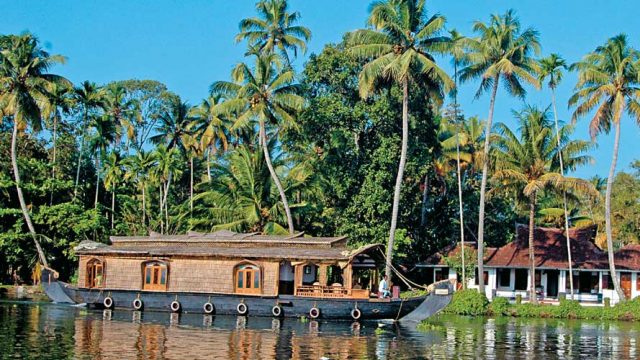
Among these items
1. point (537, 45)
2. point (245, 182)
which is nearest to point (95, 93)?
point (245, 182)

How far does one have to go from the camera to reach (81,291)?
27000 millimetres

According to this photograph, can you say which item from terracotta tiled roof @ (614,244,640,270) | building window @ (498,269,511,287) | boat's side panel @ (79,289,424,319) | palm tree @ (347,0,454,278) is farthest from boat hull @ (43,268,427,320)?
building window @ (498,269,511,287)

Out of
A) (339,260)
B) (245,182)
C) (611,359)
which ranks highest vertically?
(245,182)

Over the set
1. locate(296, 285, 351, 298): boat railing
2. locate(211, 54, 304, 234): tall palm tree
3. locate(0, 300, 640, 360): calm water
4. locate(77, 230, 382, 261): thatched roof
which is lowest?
locate(0, 300, 640, 360): calm water

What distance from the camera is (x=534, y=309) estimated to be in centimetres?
3200

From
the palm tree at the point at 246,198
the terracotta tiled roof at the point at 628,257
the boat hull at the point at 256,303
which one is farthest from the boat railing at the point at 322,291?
the terracotta tiled roof at the point at 628,257

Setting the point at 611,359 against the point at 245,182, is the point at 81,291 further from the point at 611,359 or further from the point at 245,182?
the point at 611,359

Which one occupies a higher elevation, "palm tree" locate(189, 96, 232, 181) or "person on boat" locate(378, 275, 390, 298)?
"palm tree" locate(189, 96, 232, 181)

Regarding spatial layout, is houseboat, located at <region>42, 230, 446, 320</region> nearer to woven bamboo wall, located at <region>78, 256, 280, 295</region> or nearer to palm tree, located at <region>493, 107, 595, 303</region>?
woven bamboo wall, located at <region>78, 256, 280, 295</region>

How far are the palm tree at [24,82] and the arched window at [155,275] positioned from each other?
992cm

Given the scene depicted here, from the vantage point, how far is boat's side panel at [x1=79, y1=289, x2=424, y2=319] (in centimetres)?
2353

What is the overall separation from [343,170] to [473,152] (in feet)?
26.6

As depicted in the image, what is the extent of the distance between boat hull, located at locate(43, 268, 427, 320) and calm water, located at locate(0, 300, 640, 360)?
480 mm

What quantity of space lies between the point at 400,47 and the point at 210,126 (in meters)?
15.0
